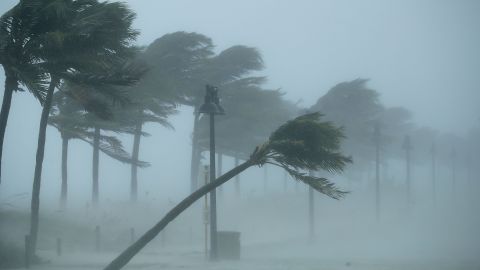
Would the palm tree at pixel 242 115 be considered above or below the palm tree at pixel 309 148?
above

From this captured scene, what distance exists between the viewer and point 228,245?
73.0 feet

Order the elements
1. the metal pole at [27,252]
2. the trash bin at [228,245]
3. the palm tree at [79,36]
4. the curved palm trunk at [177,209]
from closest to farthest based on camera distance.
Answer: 1. the curved palm trunk at [177,209]
2. the palm tree at [79,36]
3. the metal pole at [27,252]
4. the trash bin at [228,245]

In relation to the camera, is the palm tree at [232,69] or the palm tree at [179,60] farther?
the palm tree at [232,69]

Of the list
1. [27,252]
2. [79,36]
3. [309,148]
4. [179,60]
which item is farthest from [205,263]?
[179,60]

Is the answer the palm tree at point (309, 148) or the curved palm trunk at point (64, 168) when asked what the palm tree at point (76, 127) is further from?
the palm tree at point (309, 148)

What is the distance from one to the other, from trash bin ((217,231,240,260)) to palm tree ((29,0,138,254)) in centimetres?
810

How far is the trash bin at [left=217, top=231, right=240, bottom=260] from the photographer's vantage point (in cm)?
2219

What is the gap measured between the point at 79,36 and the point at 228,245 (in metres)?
9.97

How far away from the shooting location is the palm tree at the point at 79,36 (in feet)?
48.0

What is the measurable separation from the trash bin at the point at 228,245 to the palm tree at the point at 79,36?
810 cm

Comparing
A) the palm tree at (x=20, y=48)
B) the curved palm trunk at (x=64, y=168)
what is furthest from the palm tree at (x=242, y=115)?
the palm tree at (x=20, y=48)

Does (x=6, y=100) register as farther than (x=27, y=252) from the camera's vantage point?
No

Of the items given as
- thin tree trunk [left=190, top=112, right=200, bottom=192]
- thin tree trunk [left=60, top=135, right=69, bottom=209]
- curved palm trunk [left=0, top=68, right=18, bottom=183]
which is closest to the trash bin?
curved palm trunk [left=0, top=68, right=18, bottom=183]

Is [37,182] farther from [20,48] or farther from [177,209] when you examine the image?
[177,209]
